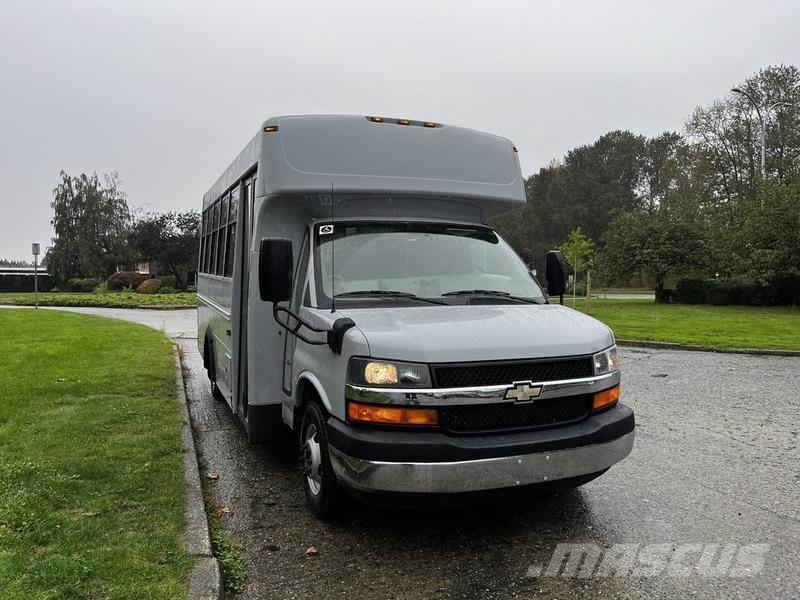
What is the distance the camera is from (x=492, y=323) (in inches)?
157

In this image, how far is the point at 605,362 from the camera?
4.11m

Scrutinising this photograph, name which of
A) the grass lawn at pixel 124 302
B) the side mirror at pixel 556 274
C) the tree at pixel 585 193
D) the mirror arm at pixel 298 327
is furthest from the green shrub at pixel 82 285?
the side mirror at pixel 556 274

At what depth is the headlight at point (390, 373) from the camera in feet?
11.9

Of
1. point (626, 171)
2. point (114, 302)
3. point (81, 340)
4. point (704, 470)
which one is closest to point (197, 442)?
point (704, 470)

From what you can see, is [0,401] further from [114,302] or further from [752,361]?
[114,302]

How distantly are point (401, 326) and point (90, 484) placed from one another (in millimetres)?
2787

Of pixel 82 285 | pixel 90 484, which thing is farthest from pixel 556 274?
pixel 82 285

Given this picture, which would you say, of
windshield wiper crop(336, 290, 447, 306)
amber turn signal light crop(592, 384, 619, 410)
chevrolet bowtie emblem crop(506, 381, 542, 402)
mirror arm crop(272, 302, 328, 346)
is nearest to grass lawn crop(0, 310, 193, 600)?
mirror arm crop(272, 302, 328, 346)

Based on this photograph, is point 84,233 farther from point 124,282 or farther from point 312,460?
point 312,460

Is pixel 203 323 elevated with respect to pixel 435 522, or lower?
elevated

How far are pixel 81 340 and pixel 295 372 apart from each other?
11.1 metres

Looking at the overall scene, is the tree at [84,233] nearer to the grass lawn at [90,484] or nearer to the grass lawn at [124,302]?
the grass lawn at [124,302]

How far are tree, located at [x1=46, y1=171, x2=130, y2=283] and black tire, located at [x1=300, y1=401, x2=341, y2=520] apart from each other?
Result: 54.4 m

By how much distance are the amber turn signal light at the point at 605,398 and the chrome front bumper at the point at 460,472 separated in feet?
1.20
